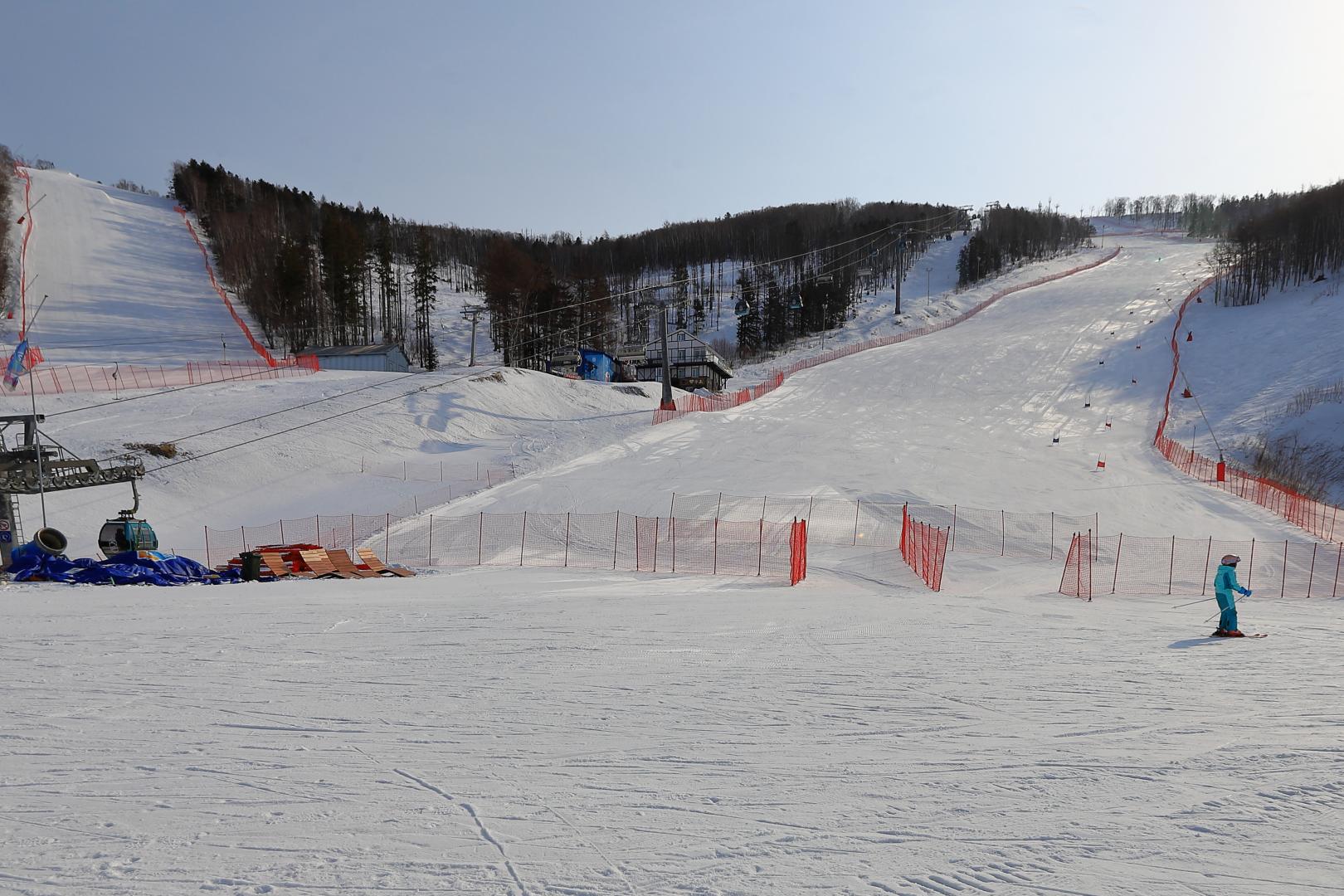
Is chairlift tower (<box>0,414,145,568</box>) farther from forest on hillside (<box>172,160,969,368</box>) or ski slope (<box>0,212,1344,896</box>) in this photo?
forest on hillside (<box>172,160,969,368</box>)

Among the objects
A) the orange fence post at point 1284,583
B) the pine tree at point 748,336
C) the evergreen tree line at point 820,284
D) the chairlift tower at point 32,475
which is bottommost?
the orange fence post at point 1284,583

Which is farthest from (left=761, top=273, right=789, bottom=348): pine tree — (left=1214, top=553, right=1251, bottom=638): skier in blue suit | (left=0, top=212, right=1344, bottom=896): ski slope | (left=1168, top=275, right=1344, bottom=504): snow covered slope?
(left=1214, top=553, right=1251, bottom=638): skier in blue suit

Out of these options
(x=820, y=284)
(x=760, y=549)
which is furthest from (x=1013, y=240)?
(x=760, y=549)

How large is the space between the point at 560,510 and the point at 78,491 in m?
15.9

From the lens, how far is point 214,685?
8.01 m

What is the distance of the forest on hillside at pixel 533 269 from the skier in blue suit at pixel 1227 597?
133 ft

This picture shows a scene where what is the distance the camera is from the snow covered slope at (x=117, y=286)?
51.9m

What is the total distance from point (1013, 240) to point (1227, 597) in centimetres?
13849

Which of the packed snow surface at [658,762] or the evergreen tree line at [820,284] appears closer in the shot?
the packed snow surface at [658,762]

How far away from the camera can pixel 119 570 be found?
59.3 ft

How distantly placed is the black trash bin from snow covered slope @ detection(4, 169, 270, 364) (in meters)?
33.0

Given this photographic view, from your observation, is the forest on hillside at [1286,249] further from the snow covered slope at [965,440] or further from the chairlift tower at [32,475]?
the chairlift tower at [32,475]

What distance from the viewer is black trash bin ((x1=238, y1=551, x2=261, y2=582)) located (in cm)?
1884

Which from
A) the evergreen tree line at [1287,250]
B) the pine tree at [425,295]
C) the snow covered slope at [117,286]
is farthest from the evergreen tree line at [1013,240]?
the snow covered slope at [117,286]
